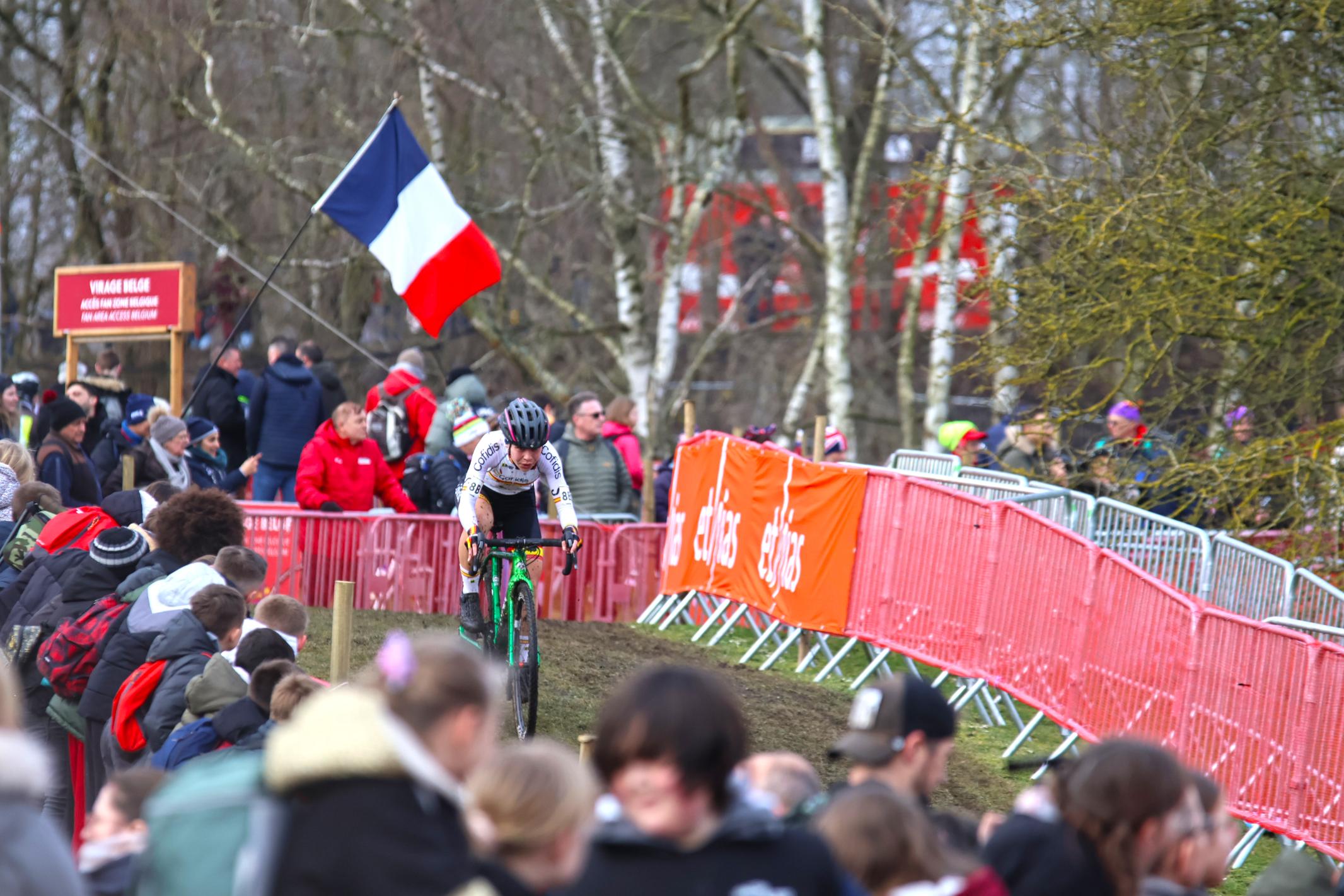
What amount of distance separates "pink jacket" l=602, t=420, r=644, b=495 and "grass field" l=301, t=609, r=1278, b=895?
215 cm

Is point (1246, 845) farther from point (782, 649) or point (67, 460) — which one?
point (67, 460)

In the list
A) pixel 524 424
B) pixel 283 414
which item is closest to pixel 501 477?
pixel 524 424

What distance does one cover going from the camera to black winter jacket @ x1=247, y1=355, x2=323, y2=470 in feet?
51.9

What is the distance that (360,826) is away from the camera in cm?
331

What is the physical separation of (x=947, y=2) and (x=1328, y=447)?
7.92 meters

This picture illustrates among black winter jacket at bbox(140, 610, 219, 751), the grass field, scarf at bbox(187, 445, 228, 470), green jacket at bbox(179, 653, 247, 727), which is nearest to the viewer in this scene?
green jacket at bbox(179, 653, 247, 727)

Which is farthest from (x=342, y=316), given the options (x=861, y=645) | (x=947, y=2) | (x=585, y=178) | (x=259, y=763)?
(x=259, y=763)

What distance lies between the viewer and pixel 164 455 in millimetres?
13508

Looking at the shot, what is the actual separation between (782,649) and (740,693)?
1.46m

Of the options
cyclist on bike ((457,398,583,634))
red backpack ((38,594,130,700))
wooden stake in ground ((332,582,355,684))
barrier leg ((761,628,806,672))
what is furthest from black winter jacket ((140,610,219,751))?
barrier leg ((761,628,806,672))

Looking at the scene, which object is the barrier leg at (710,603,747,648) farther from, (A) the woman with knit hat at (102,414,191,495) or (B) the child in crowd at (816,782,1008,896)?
(B) the child in crowd at (816,782,1008,896)

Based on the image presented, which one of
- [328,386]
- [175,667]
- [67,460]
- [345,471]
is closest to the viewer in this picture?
[175,667]

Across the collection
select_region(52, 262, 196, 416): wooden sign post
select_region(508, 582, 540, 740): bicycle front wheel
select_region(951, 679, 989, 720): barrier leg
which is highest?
select_region(52, 262, 196, 416): wooden sign post

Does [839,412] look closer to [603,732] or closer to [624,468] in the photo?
[624,468]
